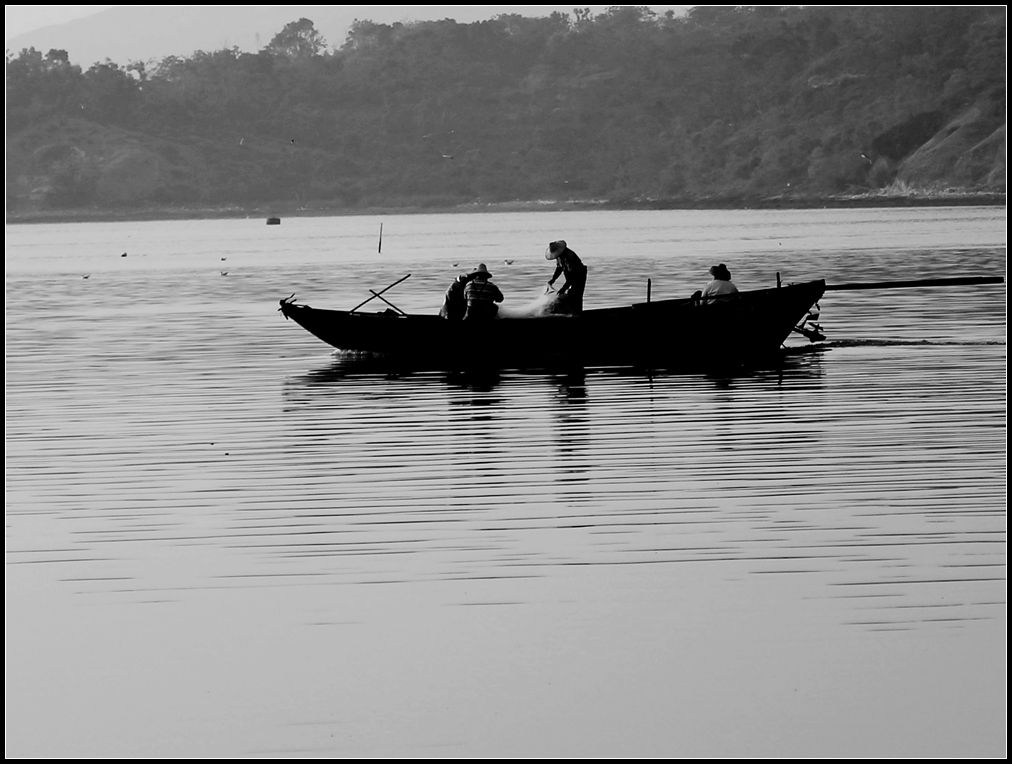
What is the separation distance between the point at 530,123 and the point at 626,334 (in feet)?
548

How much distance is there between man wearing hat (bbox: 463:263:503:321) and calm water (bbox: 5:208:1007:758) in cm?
97

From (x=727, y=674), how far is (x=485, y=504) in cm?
447

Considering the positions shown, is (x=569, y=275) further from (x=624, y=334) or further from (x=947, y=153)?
(x=947, y=153)

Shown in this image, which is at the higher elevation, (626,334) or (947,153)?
(947,153)

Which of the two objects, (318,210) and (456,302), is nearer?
(456,302)

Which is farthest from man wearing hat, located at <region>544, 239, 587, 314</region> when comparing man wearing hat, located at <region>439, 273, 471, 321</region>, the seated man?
the seated man

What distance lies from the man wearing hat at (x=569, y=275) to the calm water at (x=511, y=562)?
919 millimetres

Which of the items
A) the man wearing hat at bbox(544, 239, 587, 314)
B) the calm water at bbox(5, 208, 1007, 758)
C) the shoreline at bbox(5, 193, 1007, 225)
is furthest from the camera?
the shoreline at bbox(5, 193, 1007, 225)

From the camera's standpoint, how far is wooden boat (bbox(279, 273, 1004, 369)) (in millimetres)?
23141

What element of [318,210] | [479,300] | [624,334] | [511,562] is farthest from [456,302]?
[318,210]

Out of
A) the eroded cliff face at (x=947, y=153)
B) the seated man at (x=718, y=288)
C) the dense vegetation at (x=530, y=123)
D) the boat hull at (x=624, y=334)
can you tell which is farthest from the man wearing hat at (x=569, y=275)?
the dense vegetation at (x=530, y=123)

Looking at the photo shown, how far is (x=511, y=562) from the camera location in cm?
1098

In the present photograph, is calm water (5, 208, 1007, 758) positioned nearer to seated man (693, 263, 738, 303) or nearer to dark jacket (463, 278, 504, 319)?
dark jacket (463, 278, 504, 319)

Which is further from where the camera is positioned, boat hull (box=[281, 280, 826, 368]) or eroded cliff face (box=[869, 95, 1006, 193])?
eroded cliff face (box=[869, 95, 1006, 193])
